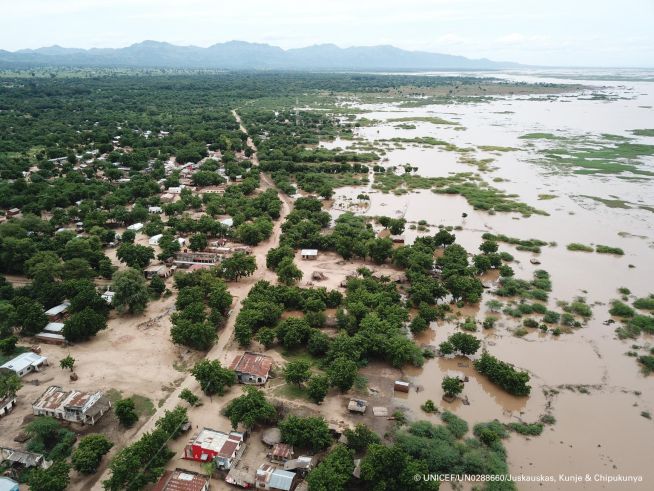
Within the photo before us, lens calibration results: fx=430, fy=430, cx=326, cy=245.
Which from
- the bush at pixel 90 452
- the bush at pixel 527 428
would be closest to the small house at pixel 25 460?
the bush at pixel 90 452

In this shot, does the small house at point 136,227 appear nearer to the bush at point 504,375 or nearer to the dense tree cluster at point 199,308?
the dense tree cluster at point 199,308

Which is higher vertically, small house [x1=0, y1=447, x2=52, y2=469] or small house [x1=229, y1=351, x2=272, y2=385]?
small house [x1=229, y1=351, x2=272, y2=385]

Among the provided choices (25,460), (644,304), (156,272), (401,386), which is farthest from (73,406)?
(644,304)

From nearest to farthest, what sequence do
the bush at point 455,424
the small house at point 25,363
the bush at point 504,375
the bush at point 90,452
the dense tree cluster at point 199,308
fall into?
1. the bush at point 90,452
2. the bush at point 455,424
3. the bush at point 504,375
4. the small house at point 25,363
5. the dense tree cluster at point 199,308

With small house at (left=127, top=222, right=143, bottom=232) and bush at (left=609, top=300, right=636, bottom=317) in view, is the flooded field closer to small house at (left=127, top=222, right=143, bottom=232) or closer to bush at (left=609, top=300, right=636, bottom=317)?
bush at (left=609, top=300, right=636, bottom=317)

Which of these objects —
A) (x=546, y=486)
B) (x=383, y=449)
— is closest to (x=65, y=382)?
(x=383, y=449)

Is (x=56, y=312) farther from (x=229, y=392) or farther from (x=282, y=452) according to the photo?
(x=282, y=452)

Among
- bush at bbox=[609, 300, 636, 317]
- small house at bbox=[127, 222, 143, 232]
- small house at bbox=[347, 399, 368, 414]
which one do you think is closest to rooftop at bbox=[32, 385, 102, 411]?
small house at bbox=[347, 399, 368, 414]
